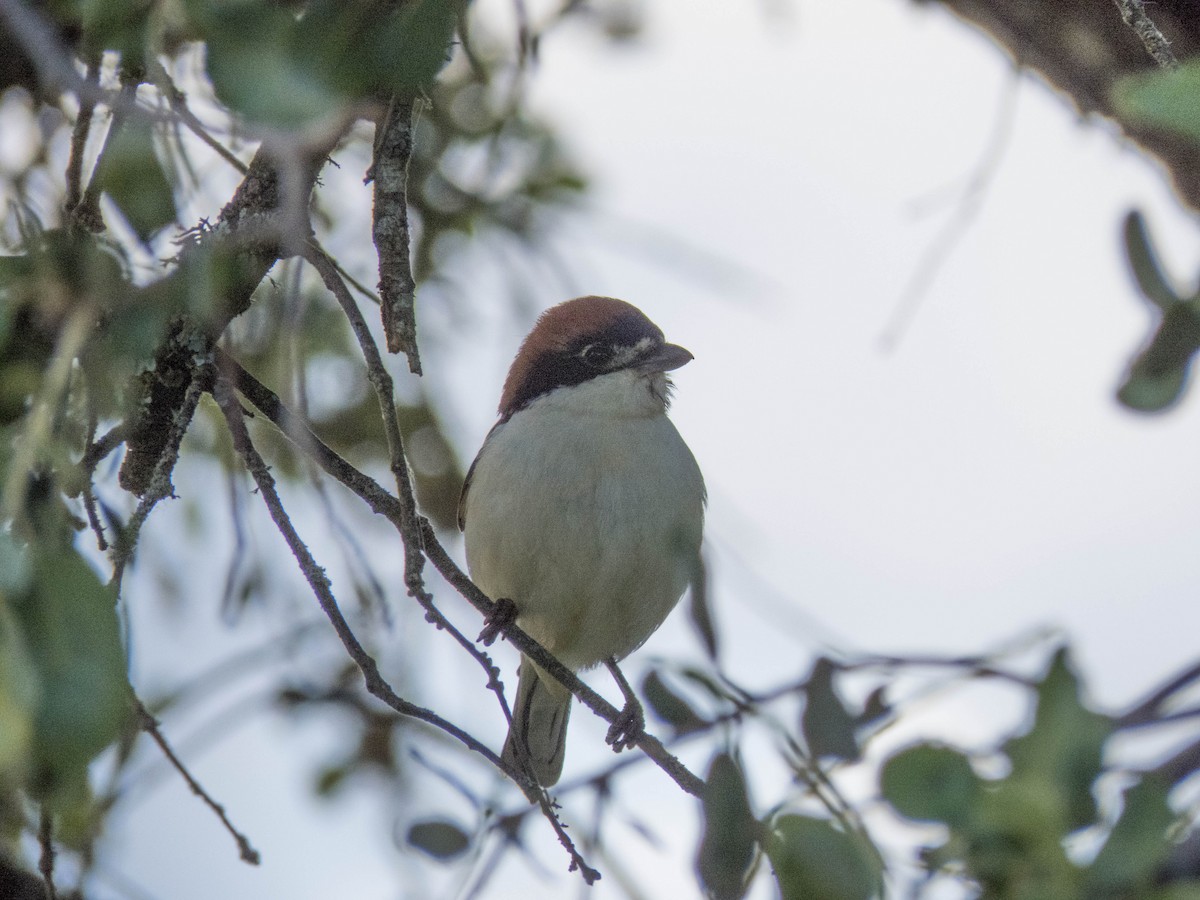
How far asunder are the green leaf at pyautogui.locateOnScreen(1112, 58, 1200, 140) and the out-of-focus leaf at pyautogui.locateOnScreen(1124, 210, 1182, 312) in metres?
0.14

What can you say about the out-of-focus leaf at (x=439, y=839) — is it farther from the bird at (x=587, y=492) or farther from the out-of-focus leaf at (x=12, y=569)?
the bird at (x=587, y=492)

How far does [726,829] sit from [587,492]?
2383mm

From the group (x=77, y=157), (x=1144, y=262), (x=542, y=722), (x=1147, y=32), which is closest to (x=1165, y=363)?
(x=1144, y=262)

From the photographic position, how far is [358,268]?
4.27 metres

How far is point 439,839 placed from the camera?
221 centimetres

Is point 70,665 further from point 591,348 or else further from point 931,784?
point 591,348

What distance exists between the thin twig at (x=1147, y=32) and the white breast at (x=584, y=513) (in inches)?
76.6

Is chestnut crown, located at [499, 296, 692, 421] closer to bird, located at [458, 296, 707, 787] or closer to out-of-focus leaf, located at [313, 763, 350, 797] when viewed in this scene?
bird, located at [458, 296, 707, 787]

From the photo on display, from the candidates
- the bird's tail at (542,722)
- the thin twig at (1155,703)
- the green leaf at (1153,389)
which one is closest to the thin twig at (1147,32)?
the green leaf at (1153,389)

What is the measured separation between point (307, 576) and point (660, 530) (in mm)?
1670

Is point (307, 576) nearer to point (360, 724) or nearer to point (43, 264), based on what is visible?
point (43, 264)

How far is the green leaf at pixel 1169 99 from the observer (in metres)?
1.33

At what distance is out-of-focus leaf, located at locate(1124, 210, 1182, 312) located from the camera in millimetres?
1488

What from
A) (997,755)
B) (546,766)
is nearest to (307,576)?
(997,755)
